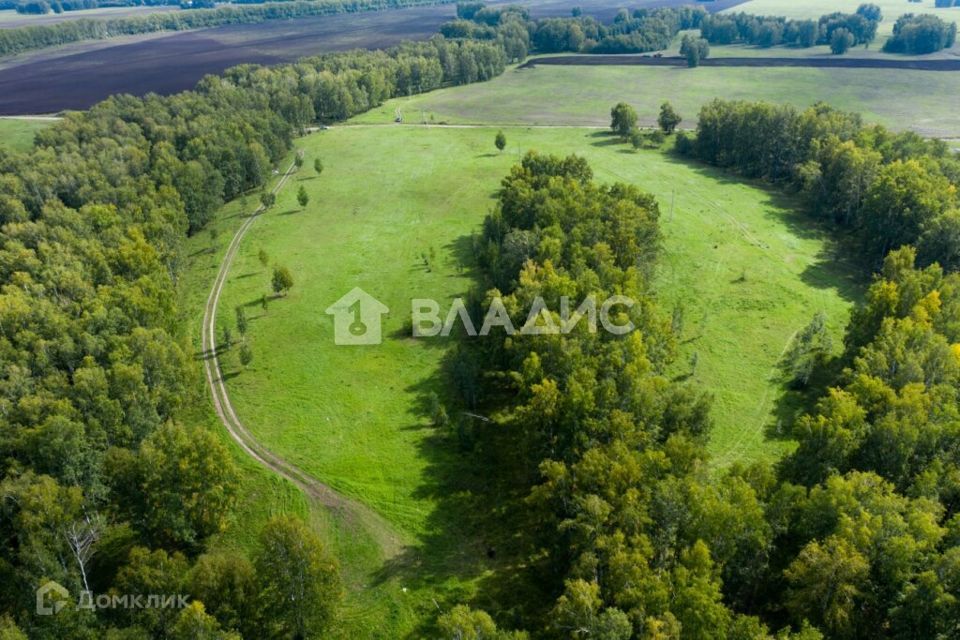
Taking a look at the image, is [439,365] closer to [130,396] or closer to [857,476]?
[130,396]

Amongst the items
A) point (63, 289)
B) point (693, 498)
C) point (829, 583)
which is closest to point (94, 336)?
point (63, 289)

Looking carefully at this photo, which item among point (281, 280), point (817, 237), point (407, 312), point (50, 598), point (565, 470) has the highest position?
point (281, 280)

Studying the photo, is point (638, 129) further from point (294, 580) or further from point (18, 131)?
point (18, 131)

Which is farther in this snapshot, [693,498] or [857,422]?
[857,422]

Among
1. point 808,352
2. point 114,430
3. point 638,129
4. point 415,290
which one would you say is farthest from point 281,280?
point 638,129

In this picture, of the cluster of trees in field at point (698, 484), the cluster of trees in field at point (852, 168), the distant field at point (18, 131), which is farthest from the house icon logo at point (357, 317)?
the distant field at point (18, 131)

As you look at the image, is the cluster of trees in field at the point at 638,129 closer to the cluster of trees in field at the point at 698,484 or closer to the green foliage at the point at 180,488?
the cluster of trees in field at the point at 698,484

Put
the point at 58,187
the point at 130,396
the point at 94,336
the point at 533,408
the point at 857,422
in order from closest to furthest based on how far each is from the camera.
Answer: the point at 857,422 → the point at 533,408 → the point at 130,396 → the point at 94,336 → the point at 58,187

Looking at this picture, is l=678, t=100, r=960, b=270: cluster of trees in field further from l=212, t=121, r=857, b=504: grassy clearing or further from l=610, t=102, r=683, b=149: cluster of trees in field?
l=610, t=102, r=683, b=149: cluster of trees in field
